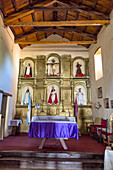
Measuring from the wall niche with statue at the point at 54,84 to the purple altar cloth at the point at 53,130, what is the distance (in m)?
3.91

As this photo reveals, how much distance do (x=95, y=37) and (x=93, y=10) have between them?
189 centimetres

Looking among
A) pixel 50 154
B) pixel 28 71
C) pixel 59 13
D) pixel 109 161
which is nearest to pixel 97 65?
pixel 59 13

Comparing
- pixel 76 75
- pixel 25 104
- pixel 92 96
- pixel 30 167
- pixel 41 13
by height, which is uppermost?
pixel 41 13

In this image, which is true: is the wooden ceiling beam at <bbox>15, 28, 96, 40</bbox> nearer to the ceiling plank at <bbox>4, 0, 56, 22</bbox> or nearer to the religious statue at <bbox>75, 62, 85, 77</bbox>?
the ceiling plank at <bbox>4, 0, 56, 22</bbox>

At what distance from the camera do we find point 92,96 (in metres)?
8.95

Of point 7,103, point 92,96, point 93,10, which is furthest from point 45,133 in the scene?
point 93,10

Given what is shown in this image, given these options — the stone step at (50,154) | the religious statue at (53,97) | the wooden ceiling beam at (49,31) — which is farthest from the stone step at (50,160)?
the wooden ceiling beam at (49,31)

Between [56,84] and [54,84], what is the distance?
16 cm

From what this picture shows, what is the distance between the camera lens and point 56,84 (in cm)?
957

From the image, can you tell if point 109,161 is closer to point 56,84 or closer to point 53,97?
point 53,97

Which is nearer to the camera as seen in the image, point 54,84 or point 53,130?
point 53,130

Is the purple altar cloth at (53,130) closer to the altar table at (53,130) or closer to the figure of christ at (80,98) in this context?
the altar table at (53,130)

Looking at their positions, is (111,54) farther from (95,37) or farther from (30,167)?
(30,167)

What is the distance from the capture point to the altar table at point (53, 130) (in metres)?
4.70
